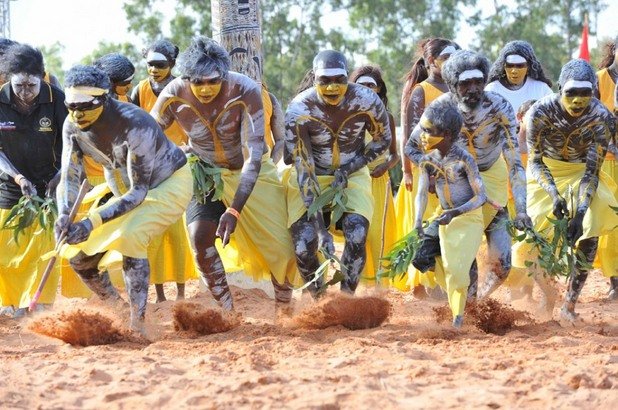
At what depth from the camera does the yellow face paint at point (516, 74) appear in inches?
400

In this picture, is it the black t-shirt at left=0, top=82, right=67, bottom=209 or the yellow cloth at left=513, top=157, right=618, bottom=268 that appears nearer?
the yellow cloth at left=513, top=157, right=618, bottom=268

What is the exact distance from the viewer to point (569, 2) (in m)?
38.1

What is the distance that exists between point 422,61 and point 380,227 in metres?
1.49

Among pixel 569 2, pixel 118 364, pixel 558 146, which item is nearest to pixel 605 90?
pixel 558 146

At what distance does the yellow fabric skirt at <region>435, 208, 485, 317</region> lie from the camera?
7.30 metres

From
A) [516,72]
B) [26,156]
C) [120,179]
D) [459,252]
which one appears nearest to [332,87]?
[459,252]

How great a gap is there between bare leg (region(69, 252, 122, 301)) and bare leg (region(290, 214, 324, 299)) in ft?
3.88

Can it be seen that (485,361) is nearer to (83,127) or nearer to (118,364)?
(118,364)

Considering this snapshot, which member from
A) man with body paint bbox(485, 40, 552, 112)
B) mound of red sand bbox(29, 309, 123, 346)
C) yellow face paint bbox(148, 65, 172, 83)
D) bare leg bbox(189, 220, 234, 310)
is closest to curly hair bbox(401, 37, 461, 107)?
man with body paint bbox(485, 40, 552, 112)

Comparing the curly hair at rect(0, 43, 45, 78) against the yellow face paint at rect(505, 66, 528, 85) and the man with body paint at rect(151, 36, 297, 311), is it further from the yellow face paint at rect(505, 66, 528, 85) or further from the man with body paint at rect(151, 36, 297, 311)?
the yellow face paint at rect(505, 66, 528, 85)

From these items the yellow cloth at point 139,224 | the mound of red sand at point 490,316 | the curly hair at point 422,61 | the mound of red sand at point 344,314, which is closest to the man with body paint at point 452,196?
the mound of red sand at point 490,316

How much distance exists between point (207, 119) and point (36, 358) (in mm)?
1981

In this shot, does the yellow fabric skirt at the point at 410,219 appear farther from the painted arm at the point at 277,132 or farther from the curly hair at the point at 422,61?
the painted arm at the point at 277,132

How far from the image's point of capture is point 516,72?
10.2 metres
